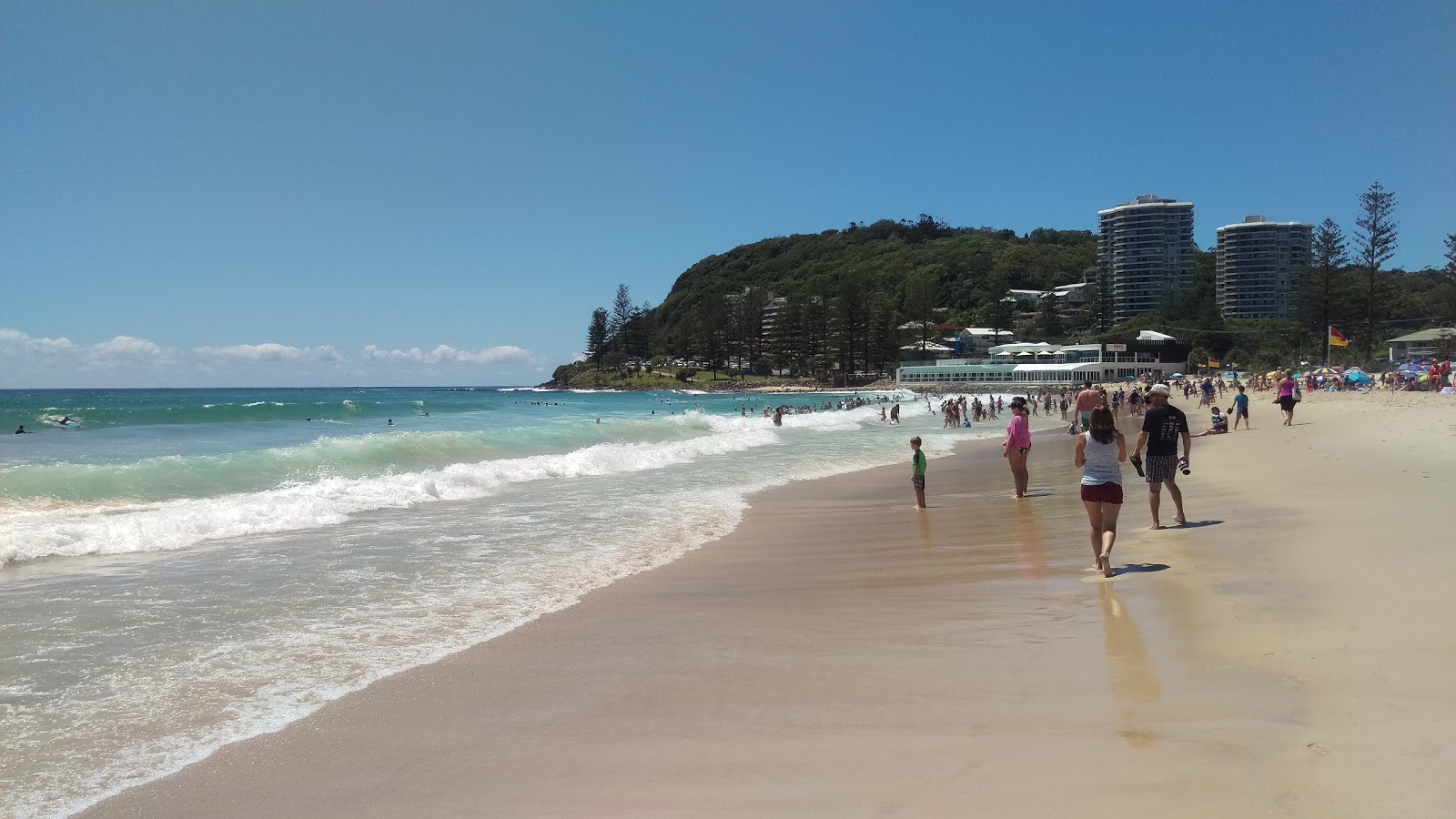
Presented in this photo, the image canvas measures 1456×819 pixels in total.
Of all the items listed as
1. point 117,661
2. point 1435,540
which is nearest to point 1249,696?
point 1435,540

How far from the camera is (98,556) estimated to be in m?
8.62

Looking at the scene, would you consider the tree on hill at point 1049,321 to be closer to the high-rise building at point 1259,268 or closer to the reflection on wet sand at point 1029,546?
the high-rise building at point 1259,268

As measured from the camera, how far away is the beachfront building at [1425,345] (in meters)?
48.6

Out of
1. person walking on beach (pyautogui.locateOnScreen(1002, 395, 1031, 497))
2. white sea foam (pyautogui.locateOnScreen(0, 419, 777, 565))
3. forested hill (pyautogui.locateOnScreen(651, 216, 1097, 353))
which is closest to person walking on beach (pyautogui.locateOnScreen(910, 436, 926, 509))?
person walking on beach (pyautogui.locateOnScreen(1002, 395, 1031, 497))

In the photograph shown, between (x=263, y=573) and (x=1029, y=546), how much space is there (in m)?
7.18

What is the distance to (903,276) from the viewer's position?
513 ft

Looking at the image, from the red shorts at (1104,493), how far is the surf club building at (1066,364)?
8594 centimetres

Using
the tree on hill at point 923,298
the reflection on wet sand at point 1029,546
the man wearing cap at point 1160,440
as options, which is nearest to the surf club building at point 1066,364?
the tree on hill at point 923,298

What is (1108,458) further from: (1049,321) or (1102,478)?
(1049,321)

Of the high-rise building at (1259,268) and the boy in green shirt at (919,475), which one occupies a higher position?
the high-rise building at (1259,268)

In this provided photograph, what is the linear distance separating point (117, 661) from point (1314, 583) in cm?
763

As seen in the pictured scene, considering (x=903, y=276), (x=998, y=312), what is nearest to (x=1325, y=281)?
(x=998, y=312)

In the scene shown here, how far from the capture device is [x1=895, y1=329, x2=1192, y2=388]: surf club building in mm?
89625

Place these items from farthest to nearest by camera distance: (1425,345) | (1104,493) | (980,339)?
(980,339), (1425,345), (1104,493)
